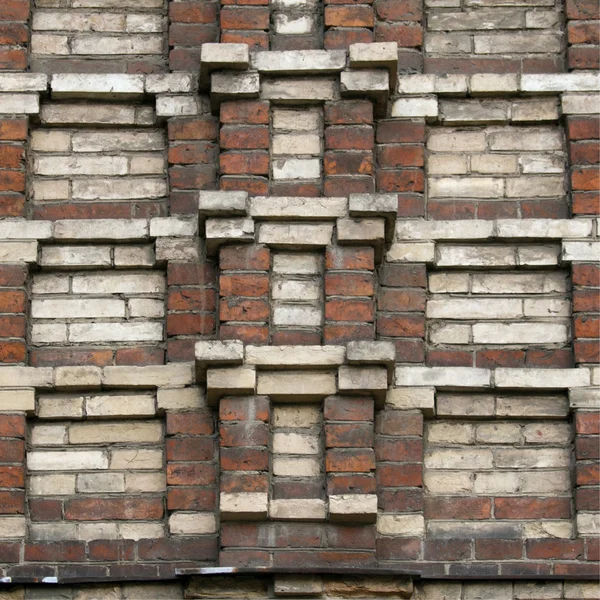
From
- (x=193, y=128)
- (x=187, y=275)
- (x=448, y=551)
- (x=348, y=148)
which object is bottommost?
(x=448, y=551)

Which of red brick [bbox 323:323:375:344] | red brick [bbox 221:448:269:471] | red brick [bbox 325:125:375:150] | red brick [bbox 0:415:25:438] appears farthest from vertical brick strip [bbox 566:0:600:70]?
red brick [bbox 0:415:25:438]

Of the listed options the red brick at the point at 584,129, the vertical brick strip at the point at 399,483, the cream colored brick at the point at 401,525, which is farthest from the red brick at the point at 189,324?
the red brick at the point at 584,129

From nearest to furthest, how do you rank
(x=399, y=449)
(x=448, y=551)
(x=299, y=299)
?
(x=448, y=551) < (x=399, y=449) < (x=299, y=299)

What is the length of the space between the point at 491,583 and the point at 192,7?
2.69 m

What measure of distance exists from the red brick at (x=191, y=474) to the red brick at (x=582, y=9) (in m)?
2.42

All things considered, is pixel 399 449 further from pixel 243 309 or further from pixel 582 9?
pixel 582 9

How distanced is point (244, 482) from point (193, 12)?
2.05 metres

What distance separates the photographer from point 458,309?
7.19m

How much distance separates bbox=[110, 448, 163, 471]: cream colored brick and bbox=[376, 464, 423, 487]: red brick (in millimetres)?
863

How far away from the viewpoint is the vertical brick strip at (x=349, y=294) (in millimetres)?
7016

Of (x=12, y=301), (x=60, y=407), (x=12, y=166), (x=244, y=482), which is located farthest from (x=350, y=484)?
(x=12, y=166)

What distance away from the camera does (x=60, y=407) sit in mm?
7074

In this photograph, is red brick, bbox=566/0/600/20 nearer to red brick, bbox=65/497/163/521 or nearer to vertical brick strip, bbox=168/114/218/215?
vertical brick strip, bbox=168/114/218/215

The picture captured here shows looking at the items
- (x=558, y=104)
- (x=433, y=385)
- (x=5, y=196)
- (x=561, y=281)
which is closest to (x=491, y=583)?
(x=433, y=385)
